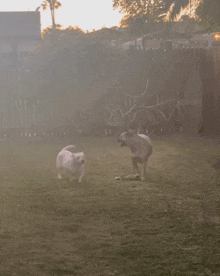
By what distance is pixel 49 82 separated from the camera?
65.6ft

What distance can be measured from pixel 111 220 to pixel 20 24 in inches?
1826

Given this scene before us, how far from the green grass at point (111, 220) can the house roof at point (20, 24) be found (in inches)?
1502

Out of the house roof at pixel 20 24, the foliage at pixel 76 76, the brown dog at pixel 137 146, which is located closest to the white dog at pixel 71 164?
the brown dog at pixel 137 146

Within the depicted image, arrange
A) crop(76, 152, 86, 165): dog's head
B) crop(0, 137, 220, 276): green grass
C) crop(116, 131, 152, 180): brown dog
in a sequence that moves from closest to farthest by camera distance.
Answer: crop(0, 137, 220, 276): green grass → crop(76, 152, 86, 165): dog's head → crop(116, 131, 152, 180): brown dog

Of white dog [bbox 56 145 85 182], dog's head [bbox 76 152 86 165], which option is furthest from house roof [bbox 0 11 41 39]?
dog's head [bbox 76 152 86 165]

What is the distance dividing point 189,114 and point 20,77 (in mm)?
7470

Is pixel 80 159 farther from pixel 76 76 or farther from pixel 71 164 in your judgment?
pixel 76 76

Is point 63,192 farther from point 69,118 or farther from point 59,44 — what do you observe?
point 59,44

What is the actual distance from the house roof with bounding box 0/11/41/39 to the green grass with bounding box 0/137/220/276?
38145mm

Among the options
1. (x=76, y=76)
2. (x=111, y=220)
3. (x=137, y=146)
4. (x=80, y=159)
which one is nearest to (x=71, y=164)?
(x=80, y=159)

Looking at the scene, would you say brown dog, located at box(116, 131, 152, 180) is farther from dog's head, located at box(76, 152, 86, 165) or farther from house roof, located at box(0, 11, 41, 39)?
house roof, located at box(0, 11, 41, 39)

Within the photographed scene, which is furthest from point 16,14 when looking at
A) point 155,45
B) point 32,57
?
point 32,57

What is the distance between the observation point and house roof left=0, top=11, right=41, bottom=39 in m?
48.8

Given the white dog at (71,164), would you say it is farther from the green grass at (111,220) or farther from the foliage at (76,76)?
the foliage at (76,76)
